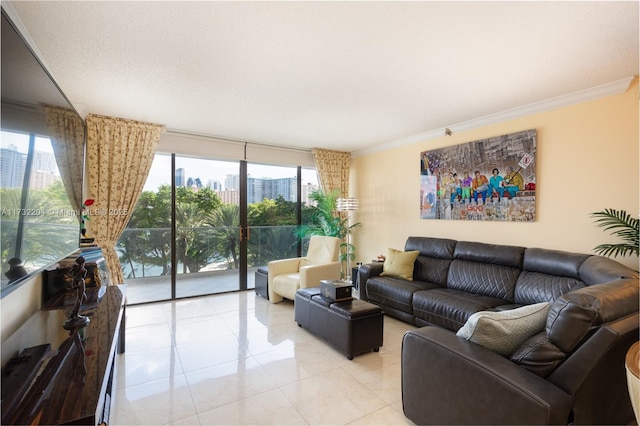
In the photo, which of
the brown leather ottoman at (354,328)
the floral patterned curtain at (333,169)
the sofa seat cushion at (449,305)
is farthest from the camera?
the floral patterned curtain at (333,169)

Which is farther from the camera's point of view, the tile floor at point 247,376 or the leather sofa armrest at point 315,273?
the leather sofa armrest at point 315,273

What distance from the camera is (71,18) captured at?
1867mm

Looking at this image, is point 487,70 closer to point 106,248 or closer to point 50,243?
point 50,243

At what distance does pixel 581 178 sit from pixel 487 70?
1.54 metres

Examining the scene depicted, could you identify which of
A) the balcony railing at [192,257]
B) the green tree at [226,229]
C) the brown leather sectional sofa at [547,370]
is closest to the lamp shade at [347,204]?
the balcony railing at [192,257]

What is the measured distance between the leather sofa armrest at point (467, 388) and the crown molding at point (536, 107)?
2841 millimetres

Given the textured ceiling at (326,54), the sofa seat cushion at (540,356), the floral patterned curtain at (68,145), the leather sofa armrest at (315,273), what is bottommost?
the leather sofa armrest at (315,273)

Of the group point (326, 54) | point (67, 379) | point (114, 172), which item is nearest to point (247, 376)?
point (67, 379)

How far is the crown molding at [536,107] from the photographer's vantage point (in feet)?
8.97

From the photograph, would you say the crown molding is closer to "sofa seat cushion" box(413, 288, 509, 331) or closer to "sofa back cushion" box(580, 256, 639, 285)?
"sofa back cushion" box(580, 256, 639, 285)

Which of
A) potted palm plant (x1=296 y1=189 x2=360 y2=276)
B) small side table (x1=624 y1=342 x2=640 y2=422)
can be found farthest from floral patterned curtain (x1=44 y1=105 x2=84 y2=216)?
potted palm plant (x1=296 y1=189 x2=360 y2=276)

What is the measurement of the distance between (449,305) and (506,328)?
153 cm

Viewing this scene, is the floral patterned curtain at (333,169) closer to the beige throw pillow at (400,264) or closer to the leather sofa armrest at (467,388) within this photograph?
the beige throw pillow at (400,264)

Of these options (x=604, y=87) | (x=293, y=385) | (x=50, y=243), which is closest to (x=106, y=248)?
(x=50, y=243)
